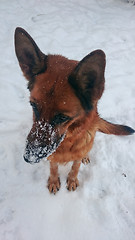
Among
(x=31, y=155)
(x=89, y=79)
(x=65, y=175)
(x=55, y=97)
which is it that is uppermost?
(x=89, y=79)

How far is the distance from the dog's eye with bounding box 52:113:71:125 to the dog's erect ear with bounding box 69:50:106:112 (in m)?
0.25

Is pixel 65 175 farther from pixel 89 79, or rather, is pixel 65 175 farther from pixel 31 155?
pixel 89 79

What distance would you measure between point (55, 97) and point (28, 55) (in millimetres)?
646

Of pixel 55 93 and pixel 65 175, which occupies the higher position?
pixel 55 93

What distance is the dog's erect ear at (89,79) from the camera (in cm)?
166

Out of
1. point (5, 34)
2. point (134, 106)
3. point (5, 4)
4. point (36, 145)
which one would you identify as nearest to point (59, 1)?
point (5, 4)

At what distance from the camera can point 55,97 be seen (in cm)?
186

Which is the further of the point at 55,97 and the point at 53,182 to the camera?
the point at 53,182

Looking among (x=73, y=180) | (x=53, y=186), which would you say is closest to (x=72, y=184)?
(x=73, y=180)

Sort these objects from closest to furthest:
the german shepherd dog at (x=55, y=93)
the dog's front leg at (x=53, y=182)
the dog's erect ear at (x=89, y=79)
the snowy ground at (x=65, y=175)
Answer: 1. the dog's erect ear at (x=89, y=79)
2. the german shepherd dog at (x=55, y=93)
3. the snowy ground at (x=65, y=175)
4. the dog's front leg at (x=53, y=182)

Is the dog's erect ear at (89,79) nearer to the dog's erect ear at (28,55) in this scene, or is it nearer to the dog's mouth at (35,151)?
the dog's erect ear at (28,55)

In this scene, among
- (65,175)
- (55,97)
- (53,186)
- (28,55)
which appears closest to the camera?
(55,97)

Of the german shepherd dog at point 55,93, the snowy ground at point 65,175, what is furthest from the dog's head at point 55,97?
the snowy ground at point 65,175

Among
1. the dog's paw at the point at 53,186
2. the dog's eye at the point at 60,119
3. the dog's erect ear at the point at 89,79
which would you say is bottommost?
the dog's paw at the point at 53,186
